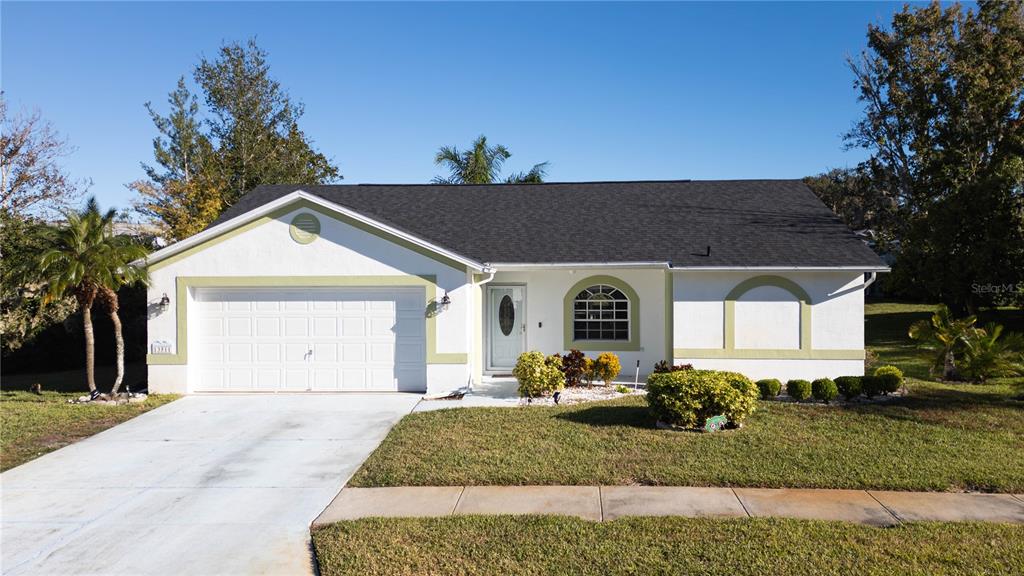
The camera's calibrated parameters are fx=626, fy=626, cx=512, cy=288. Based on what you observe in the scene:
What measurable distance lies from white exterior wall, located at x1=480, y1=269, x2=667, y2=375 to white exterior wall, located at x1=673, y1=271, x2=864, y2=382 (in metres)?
0.97

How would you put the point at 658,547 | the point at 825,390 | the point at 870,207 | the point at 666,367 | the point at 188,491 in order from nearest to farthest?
the point at 658,547
the point at 188,491
the point at 825,390
the point at 666,367
the point at 870,207

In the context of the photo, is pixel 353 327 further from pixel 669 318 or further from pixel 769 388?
pixel 769 388

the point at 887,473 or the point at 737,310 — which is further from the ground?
the point at 737,310

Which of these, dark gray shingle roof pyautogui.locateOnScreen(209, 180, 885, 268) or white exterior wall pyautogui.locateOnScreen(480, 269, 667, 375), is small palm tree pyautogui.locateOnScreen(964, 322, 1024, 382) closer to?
dark gray shingle roof pyautogui.locateOnScreen(209, 180, 885, 268)

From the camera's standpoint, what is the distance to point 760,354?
49.3ft

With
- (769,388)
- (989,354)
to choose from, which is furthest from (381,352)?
(989,354)

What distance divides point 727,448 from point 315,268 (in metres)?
9.34

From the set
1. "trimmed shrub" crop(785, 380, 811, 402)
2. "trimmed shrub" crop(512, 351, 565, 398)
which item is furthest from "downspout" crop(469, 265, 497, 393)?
"trimmed shrub" crop(785, 380, 811, 402)

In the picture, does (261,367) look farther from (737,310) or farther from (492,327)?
(737,310)

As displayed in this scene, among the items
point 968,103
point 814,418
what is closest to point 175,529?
point 814,418

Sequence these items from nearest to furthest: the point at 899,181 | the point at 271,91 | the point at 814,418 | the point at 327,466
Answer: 1. the point at 327,466
2. the point at 814,418
3. the point at 899,181
4. the point at 271,91

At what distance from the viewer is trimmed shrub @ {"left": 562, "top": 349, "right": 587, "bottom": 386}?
14.5 meters

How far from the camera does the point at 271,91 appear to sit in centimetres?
3503

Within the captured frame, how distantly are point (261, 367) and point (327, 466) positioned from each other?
241 inches
